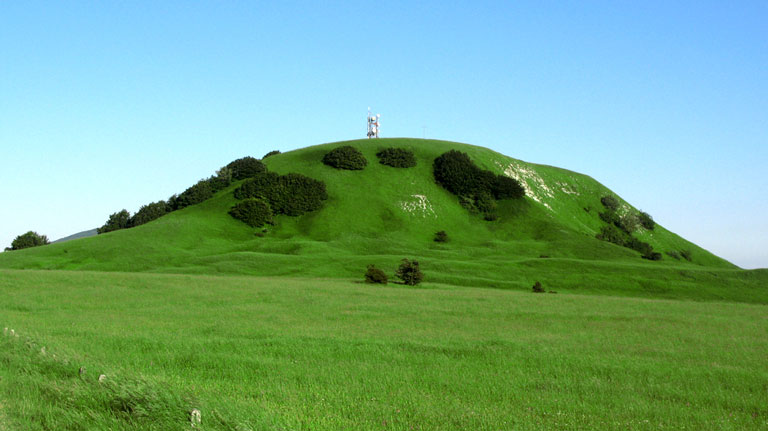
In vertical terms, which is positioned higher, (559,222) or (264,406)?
(559,222)

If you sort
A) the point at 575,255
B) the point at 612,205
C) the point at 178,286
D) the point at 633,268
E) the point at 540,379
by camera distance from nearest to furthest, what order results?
the point at 540,379 → the point at 178,286 → the point at 633,268 → the point at 575,255 → the point at 612,205

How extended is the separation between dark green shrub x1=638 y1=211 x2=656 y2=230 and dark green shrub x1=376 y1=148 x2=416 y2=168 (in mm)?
64234

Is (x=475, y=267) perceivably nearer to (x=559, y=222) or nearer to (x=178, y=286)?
(x=178, y=286)

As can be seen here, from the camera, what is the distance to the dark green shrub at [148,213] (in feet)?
407

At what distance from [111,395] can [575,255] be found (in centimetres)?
9402

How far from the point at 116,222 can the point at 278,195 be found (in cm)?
4290

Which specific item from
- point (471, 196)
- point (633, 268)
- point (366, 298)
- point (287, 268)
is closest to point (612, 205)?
point (471, 196)

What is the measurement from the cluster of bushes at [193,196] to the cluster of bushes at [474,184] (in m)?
46.6

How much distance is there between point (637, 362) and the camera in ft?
57.1

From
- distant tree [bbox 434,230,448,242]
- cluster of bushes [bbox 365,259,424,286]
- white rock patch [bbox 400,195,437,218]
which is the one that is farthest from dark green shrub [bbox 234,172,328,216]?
cluster of bushes [bbox 365,259,424,286]

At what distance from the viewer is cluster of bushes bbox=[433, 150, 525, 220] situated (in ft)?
434

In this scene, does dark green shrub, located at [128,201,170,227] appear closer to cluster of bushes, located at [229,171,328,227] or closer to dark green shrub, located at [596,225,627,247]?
cluster of bushes, located at [229,171,328,227]

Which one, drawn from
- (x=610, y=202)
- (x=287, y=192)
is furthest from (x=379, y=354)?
(x=610, y=202)

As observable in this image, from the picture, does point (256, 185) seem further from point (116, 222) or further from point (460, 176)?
point (460, 176)
